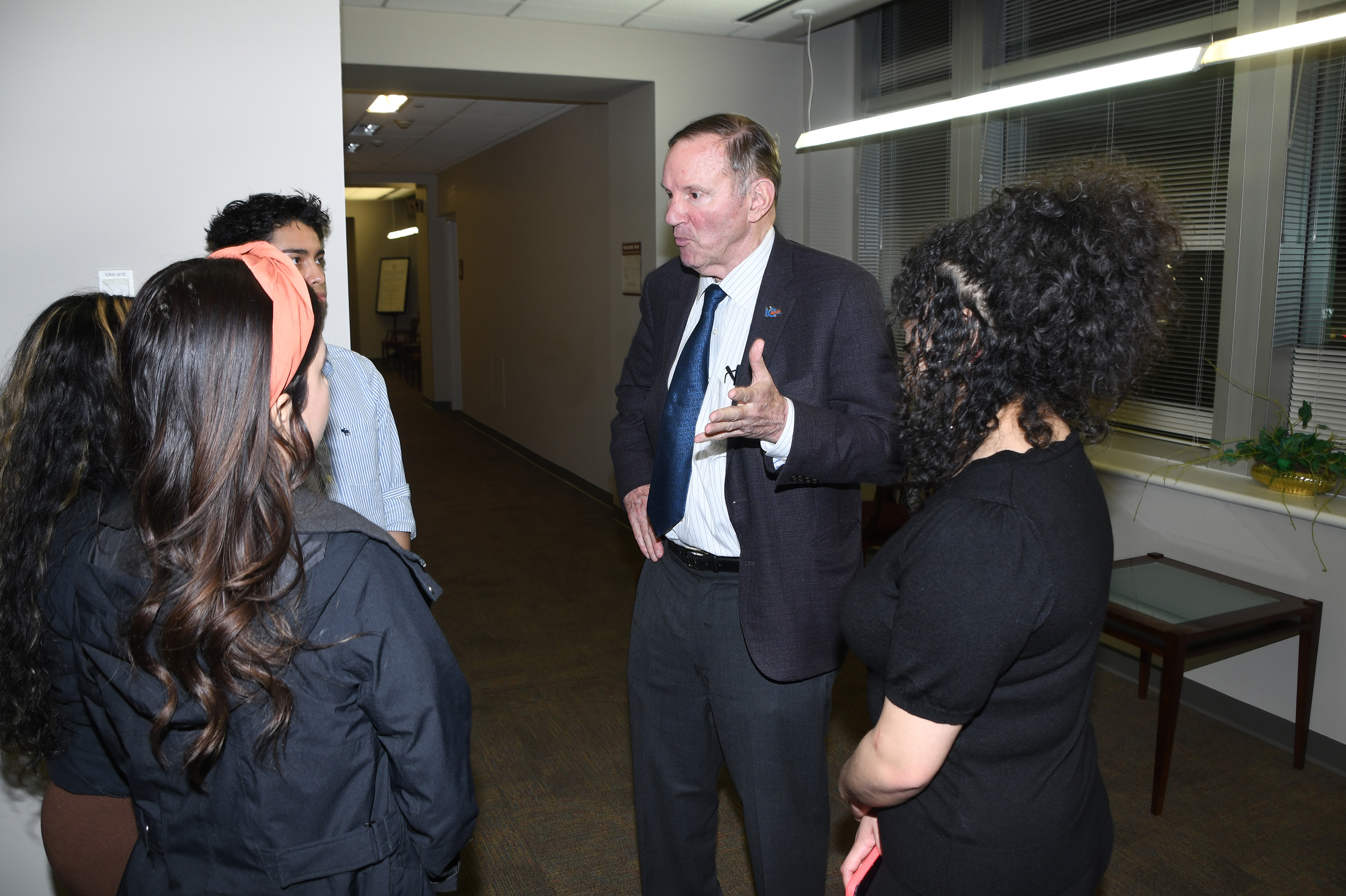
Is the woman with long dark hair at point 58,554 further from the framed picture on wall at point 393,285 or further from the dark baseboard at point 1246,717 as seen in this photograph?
the framed picture on wall at point 393,285

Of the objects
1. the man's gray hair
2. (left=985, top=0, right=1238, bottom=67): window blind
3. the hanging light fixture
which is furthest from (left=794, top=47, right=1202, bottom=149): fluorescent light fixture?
the man's gray hair

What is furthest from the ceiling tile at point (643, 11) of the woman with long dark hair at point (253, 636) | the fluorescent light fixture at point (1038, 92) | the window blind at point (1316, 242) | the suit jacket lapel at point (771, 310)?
the woman with long dark hair at point (253, 636)

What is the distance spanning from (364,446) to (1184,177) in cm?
356

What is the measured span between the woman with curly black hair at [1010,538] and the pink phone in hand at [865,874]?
8cm

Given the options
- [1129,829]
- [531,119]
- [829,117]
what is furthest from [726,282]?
[531,119]

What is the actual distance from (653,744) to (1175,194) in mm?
3397

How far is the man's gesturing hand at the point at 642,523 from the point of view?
208 cm

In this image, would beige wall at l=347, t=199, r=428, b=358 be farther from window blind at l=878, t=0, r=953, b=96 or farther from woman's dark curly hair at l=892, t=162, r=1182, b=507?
woman's dark curly hair at l=892, t=162, r=1182, b=507

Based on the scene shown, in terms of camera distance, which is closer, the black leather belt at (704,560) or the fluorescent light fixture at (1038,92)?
the black leather belt at (704,560)

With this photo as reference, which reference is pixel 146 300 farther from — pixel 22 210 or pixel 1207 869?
pixel 1207 869

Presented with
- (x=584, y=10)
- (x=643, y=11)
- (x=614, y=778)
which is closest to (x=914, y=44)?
(x=643, y=11)

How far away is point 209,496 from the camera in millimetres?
1012

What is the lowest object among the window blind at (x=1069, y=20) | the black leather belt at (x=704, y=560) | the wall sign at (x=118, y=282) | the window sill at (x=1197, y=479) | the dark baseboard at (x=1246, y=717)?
the dark baseboard at (x=1246, y=717)

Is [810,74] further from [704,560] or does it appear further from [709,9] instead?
[704,560]
